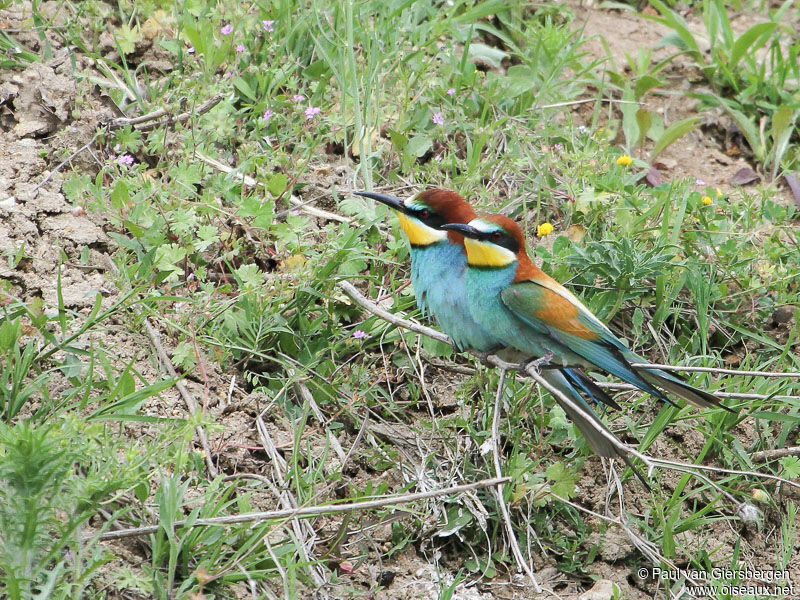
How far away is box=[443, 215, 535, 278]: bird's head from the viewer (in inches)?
120

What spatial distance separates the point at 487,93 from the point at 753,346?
60.3 inches

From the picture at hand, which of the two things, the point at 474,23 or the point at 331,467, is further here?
the point at 474,23

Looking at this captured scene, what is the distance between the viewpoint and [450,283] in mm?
3141

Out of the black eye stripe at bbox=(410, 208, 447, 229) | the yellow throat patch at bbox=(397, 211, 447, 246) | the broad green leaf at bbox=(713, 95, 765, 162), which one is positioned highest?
the black eye stripe at bbox=(410, 208, 447, 229)

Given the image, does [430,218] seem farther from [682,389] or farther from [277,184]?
[682,389]

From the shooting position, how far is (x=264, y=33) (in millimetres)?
4094

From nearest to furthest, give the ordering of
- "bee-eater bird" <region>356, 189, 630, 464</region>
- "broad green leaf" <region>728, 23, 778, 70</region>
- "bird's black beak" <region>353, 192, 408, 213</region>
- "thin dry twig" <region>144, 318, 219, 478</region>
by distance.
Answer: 1. "thin dry twig" <region>144, 318, 219, 478</region>
2. "bee-eater bird" <region>356, 189, 630, 464</region>
3. "bird's black beak" <region>353, 192, 408, 213</region>
4. "broad green leaf" <region>728, 23, 778, 70</region>

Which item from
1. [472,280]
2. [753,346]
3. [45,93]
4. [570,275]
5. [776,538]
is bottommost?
[776,538]

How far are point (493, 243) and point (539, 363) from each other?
0.43 metres

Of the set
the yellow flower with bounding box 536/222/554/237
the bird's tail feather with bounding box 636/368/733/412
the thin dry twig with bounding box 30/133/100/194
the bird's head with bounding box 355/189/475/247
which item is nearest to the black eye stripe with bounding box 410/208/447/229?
the bird's head with bounding box 355/189/475/247

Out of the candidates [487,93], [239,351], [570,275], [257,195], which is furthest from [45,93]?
[570,275]

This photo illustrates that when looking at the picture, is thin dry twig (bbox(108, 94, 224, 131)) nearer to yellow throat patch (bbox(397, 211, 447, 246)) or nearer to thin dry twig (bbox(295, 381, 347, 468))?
yellow throat patch (bbox(397, 211, 447, 246))

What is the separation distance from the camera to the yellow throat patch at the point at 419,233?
10.8 feet

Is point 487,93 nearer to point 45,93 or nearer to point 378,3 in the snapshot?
point 378,3
